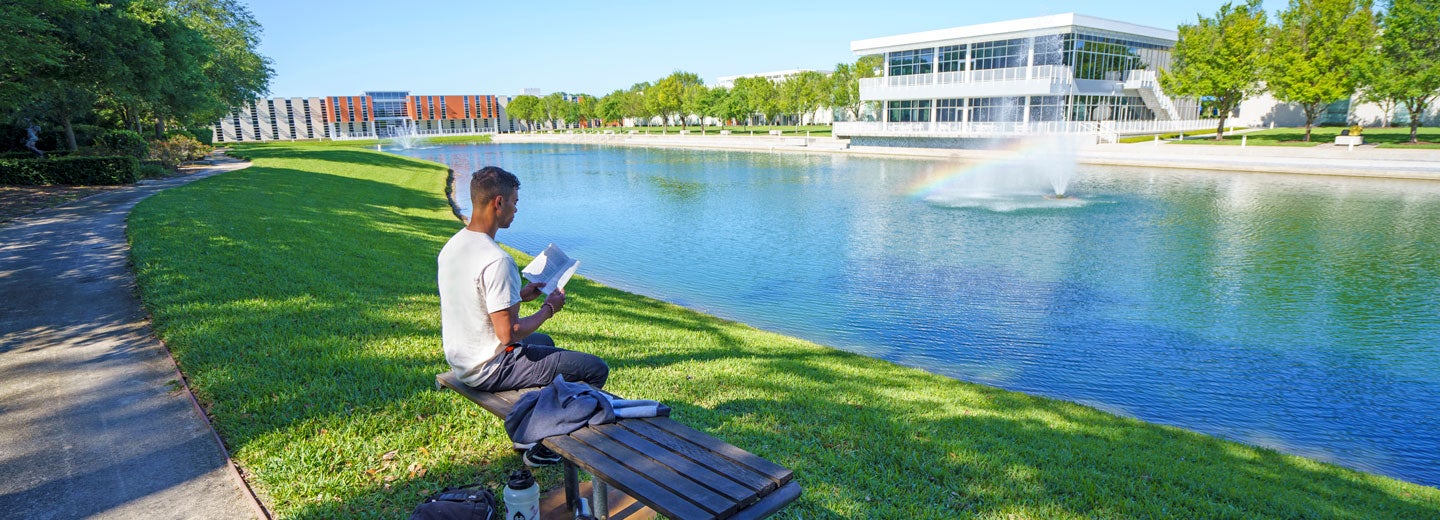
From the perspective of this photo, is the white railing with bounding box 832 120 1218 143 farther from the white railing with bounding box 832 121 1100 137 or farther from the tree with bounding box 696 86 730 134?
the tree with bounding box 696 86 730 134

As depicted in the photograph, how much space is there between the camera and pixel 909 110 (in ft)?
197

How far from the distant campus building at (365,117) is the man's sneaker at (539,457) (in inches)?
5142

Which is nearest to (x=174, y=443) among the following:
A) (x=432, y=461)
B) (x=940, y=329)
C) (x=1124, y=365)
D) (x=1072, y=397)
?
(x=432, y=461)

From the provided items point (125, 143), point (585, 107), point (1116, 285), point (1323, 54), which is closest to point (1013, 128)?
point (1323, 54)

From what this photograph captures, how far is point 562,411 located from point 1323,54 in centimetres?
5251

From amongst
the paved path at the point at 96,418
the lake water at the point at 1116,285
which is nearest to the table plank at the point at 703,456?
the paved path at the point at 96,418

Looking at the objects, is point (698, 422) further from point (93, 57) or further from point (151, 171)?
point (151, 171)

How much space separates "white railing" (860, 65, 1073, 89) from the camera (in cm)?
5050

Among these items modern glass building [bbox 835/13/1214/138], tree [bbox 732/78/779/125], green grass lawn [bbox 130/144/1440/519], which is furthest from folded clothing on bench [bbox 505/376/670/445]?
tree [bbox 732/78/779/125]

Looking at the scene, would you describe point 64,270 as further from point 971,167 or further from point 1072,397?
point 971,167

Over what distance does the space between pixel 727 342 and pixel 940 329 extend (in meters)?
4.12

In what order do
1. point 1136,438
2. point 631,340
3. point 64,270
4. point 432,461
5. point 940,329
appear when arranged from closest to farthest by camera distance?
point 432,461 < point 1136,438 < point 631,340 < point 64,270 < point 940,329

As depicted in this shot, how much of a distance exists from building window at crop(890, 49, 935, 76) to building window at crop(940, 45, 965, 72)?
892 mm

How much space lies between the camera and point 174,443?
14.8ft
